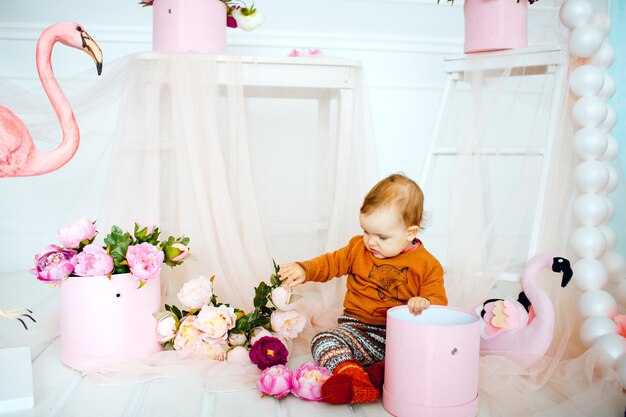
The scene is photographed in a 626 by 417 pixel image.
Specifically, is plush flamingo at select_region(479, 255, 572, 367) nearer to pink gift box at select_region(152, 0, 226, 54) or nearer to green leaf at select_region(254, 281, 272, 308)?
green leaf at select_region(254, 281, 272, 308)

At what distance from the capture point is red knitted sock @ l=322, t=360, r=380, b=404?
1.18 meters

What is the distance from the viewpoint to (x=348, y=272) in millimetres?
1561

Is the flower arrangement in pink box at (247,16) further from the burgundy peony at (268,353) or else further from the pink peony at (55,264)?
the burgundy peony at (268,353)

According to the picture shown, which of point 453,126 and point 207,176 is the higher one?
point 453,126

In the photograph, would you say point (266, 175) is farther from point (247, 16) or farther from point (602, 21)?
point (602, 21)

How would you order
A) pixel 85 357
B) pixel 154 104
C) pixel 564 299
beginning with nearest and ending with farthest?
pixel 85 357
pixel 564 299
pixel 154 104

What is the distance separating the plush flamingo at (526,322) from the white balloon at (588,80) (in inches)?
17.9

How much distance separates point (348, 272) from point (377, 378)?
0.35m

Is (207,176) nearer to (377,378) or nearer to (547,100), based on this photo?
(377,378)

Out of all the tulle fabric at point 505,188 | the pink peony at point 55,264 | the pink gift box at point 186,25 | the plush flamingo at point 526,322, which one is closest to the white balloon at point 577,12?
the tulle fabric at point 505,188

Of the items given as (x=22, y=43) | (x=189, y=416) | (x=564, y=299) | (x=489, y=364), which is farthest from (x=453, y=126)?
(x=22, y=43)

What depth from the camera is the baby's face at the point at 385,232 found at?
141cm

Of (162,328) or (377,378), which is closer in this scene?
(377,378)

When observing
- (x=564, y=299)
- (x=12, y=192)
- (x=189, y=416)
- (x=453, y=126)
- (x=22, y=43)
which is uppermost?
(x=22, y=43)
